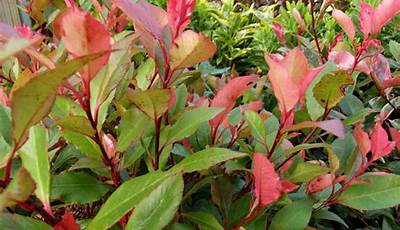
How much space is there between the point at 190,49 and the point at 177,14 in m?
0.12

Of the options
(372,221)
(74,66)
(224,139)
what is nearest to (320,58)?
(372,221)

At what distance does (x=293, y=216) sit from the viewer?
825 millimetres

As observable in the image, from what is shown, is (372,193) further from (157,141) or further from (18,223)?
(18,223)

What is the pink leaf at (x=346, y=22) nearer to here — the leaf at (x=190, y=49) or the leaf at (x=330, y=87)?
the leaf at (x=330, y=87)

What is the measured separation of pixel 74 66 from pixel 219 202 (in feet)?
1.35

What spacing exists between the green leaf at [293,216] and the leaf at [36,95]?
17.2 inches

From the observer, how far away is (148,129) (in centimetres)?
82

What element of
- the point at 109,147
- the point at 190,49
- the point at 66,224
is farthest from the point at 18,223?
the point at 190,49

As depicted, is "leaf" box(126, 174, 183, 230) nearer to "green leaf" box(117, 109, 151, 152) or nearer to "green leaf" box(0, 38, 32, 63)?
"green leaf" box(117, 109, 151, 152)

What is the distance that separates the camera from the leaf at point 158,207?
620 mm

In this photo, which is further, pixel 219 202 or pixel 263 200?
pixel 219 202

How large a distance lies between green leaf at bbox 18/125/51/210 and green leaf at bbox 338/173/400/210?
47 centimetres

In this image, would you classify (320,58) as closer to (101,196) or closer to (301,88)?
(301,88)

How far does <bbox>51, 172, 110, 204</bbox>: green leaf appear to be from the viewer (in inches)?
30.8
